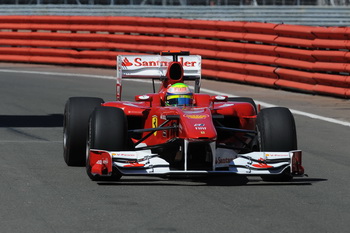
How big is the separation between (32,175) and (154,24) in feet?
49.2

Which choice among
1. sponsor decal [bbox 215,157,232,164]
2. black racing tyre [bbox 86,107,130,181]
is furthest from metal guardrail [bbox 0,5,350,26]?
black racing tyre [bbox 86,107,130,181]

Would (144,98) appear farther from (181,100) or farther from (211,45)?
(211,45)

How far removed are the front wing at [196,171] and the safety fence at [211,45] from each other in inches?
355

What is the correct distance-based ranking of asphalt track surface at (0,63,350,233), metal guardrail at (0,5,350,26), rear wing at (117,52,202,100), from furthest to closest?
metal guardrail at (0,5,350,26), rear wing at (117,52,202,100), asphalt track surface at (0,63,350,233)

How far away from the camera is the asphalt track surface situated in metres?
7.28

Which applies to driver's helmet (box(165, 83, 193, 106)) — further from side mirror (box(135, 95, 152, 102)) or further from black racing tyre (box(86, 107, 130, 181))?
black racing tyre (box(86, 107, 130, 181))

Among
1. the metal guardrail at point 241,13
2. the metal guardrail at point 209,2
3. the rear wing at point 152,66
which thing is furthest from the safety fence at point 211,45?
the rear wing at point 152,66

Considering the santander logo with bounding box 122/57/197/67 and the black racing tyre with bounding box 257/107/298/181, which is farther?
the santander logo with bounding box 122/57/197/67

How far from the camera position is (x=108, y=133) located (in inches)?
364

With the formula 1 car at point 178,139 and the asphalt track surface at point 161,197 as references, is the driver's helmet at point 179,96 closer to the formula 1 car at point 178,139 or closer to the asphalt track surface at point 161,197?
the formula 1 car at point 178,139

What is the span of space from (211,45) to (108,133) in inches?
523

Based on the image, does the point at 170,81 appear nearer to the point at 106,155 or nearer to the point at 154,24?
the point at 106,155

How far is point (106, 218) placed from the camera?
7480 mm

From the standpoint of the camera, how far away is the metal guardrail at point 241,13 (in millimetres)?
25609
